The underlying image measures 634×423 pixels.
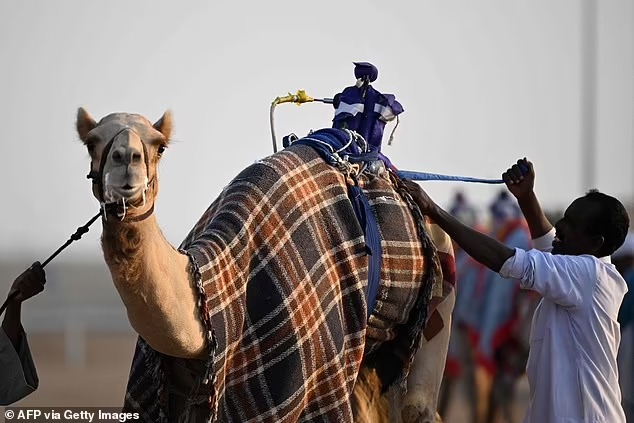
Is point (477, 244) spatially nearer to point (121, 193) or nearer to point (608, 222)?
point (608, 222)

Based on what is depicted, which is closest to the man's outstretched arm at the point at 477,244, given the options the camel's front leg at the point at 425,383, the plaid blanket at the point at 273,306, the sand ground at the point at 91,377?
the plaid blanket at the point at 273,306

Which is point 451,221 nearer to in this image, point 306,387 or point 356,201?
point 356,201

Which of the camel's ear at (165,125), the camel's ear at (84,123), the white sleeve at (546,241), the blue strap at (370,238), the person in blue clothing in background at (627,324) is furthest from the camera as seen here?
the person in blue clothing in background at (627,324)

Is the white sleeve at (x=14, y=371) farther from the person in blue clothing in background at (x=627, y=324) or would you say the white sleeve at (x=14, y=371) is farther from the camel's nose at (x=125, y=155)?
the person in blue clothing in background at (x=627, y=324)

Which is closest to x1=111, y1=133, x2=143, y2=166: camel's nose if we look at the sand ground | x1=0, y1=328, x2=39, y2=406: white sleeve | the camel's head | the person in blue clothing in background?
the camel's head

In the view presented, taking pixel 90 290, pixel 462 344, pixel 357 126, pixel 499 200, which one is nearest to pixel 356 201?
pixel 357 126

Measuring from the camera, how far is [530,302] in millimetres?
12180

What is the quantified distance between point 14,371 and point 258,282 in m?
1.01

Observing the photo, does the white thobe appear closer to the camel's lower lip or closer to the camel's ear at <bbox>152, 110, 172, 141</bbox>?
the camel's ear at <bbox>152, 110, 172, 141</bbox>

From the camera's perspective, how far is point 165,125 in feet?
15.8

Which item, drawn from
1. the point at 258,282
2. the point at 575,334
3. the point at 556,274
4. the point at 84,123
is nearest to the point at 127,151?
the point at 84,123

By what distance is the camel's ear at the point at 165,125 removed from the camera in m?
4.80

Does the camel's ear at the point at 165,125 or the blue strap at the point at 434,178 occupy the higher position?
the camel's ear at the point at 165,125

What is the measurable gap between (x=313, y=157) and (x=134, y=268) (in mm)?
1597
